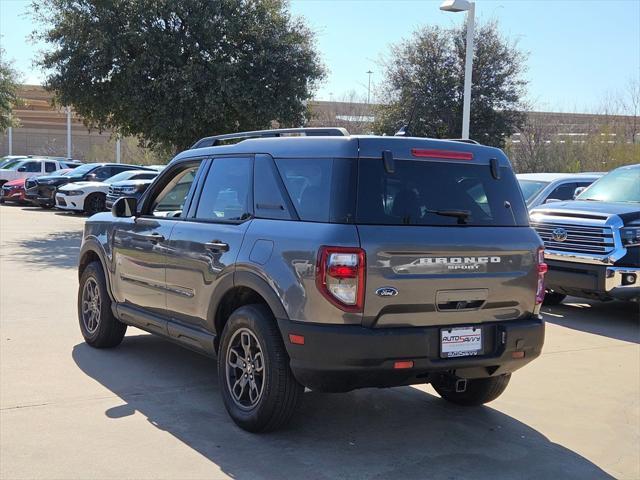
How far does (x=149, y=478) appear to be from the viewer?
423cm

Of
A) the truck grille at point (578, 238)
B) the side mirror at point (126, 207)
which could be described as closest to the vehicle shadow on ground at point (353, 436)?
the side mirror at point (126, 207)

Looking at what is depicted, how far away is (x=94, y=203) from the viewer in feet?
79.7

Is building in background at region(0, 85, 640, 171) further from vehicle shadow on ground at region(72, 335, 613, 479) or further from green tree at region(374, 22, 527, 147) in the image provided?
vehicle shadow on ground at region(72, 335, 613, 479)

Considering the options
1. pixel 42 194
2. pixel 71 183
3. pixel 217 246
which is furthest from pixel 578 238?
pixel 42 194

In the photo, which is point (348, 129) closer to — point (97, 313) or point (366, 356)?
point (97, 313)

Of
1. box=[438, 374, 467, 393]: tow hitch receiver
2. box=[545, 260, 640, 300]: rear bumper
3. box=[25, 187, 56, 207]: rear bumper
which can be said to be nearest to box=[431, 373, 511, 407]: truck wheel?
box=[438, 374, 467, 393]: tow hitch receiver

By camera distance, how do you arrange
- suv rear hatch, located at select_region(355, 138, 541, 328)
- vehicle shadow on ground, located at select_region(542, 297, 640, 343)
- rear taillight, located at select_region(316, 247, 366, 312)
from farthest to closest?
vehicle shadow on ground, located at select_region(542, 297, 640, 343), suv rear hatch, located at select_region(355, 138, 541, 328), rear taillight, located at select_region(316, 247, 366, 312)

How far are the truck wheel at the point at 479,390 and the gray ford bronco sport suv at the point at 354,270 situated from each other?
1 cm

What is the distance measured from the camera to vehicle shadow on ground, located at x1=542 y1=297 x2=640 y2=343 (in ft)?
29.8

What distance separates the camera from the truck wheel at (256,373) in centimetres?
471

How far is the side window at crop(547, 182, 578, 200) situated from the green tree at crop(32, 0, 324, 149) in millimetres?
9891

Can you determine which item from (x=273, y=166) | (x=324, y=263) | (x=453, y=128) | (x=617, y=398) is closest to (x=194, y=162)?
(x=273, y=166)

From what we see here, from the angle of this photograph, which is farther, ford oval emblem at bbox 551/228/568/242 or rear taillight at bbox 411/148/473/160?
ford oval emblem at bbox 551/228/568/242

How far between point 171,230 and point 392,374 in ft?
7.73
